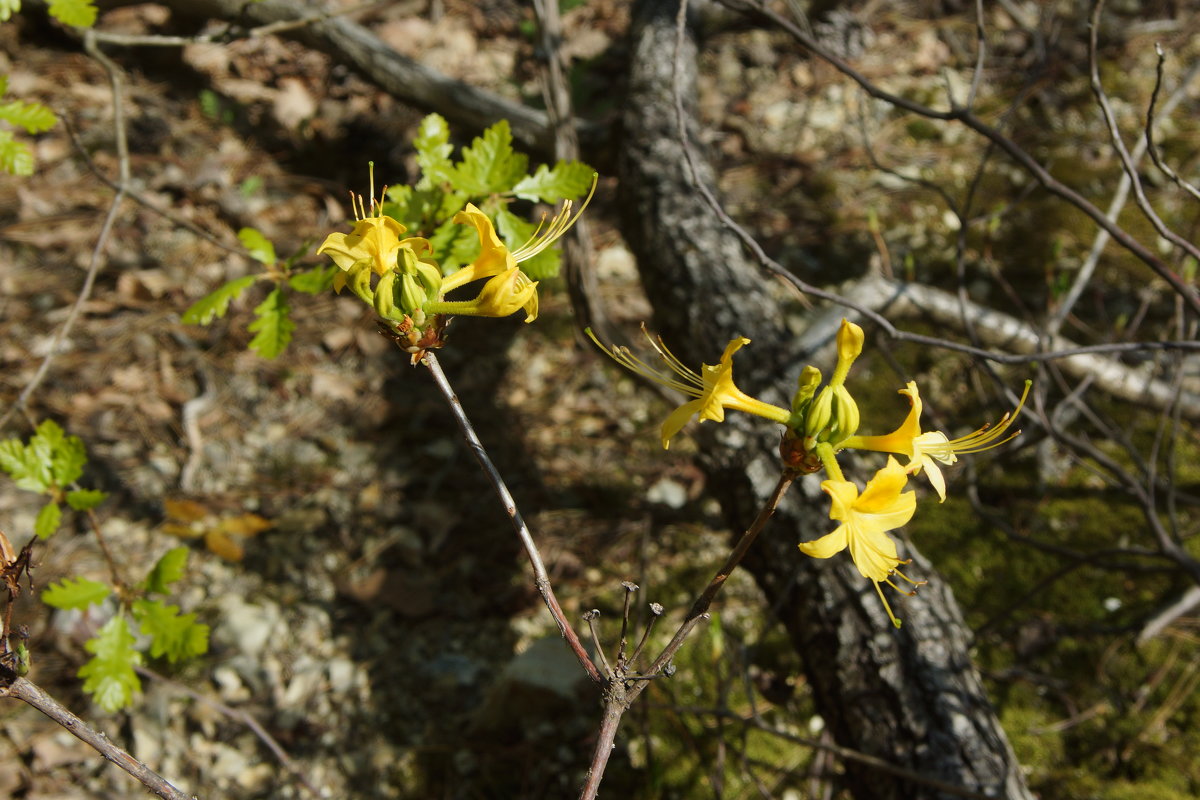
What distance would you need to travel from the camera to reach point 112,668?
1.54 m

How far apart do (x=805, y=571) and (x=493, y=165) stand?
119 cm

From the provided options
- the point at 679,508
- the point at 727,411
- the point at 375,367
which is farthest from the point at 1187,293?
the point at 375,367

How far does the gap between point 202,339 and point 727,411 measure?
6.34 feet

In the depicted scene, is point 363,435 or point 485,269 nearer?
point 485,269

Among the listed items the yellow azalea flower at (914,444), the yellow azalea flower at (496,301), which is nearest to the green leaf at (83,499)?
the yellow azalea flower at (496,301)

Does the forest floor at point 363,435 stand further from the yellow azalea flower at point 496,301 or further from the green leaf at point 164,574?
the yellow azalea flower at point 496,301

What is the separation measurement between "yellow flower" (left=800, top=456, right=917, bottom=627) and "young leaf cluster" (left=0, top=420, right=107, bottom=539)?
143 centimetres

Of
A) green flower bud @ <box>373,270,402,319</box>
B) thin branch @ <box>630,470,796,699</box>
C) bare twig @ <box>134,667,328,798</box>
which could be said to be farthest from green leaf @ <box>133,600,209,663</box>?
thin branch @ <box>630,470,796,699</box>

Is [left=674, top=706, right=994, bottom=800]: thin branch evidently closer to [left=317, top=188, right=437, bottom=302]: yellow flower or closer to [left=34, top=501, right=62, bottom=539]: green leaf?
[left=317, top=188, right=437, bottom=302]: yellow flower

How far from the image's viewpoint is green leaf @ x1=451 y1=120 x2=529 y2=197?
145 cm

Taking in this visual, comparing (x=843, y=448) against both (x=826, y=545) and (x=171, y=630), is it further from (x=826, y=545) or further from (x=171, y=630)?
(x=171, y=630)

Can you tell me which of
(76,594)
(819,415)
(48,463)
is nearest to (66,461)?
(48,463)

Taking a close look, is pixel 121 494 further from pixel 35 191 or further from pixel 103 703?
pixel 35 191

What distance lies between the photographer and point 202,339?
9.23ft
